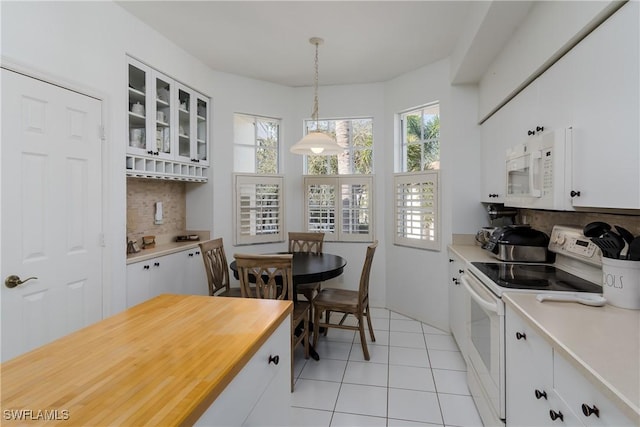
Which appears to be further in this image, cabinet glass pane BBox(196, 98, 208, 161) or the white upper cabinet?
cabinet glass pane BBox(196, 98, 208, 161)

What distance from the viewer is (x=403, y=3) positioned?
2.46 meters

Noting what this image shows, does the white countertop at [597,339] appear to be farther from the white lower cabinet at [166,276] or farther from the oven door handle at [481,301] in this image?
the white lower cabinet at [166,276]

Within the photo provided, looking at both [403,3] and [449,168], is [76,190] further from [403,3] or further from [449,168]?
[449,168]

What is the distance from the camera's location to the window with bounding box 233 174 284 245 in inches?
152

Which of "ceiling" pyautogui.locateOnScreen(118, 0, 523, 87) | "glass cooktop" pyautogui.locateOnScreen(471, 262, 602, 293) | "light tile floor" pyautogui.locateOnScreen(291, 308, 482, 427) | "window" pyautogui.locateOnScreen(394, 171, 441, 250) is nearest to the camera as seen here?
"glass cooktop" pyautogui.locateOnScreen(471, 262, 602, 293)

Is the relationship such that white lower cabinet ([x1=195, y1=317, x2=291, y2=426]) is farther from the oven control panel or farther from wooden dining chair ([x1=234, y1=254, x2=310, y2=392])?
the oven control panel

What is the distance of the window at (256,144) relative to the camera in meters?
3.98

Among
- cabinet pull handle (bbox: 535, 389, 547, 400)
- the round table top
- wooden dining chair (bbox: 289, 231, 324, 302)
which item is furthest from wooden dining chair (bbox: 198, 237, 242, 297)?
cabinet pull handle (bbox: 535, 389, 547, 400)

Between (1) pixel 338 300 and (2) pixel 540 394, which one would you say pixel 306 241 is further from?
(2) pixel 540 394

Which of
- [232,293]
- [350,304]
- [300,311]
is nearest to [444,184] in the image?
[350,304]

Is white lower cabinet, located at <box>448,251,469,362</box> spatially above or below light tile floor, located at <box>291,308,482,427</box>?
above

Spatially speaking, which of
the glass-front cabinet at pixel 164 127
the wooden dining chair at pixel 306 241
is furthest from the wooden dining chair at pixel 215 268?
the wooden dining chair at pixel 306 241

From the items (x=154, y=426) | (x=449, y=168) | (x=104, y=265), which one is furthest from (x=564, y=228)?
(x=104, y=265)

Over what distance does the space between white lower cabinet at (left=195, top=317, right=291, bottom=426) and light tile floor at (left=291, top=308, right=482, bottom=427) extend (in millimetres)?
871
